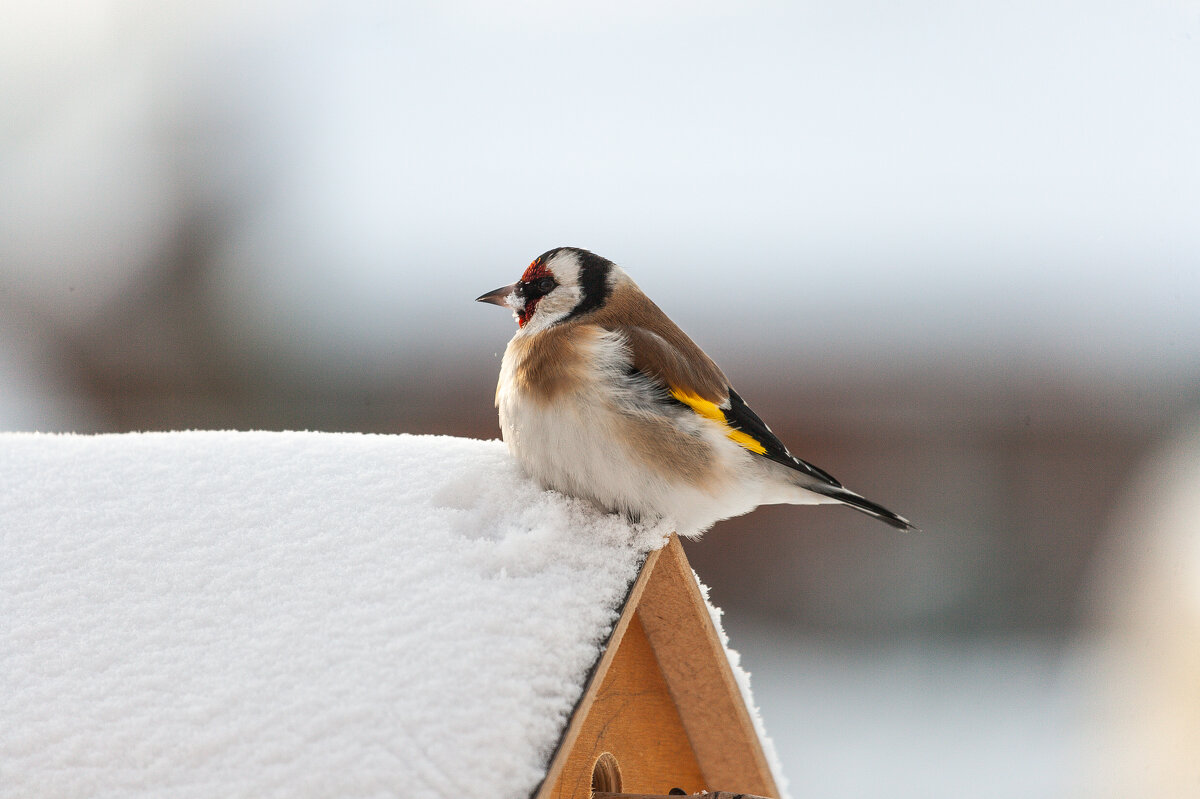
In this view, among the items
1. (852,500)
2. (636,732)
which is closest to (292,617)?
(636,732)

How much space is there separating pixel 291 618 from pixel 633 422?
704mm

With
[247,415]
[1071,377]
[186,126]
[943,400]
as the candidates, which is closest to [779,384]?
[943,400]

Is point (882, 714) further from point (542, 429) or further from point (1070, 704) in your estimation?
point (542, 429)

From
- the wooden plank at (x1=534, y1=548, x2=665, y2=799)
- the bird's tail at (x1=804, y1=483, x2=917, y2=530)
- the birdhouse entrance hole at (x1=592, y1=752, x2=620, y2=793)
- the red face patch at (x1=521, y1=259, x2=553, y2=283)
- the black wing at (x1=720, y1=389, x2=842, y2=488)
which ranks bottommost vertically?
the birdhouse entrance hole at (x1=592, y1=752, x2=620, y2=793)

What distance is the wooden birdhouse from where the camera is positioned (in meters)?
1.67

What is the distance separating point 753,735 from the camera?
1.89 m

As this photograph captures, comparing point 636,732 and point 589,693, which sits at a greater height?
point 589,693

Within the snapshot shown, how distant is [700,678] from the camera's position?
1851 millimetres

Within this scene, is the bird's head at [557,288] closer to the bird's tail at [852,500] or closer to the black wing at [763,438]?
the black wing at [763,438]

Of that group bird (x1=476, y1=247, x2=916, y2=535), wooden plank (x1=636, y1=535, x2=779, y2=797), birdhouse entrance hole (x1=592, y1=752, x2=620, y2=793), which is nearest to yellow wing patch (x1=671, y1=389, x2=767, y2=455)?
bird (x1=476, y1=247, x2=916, y2=535)

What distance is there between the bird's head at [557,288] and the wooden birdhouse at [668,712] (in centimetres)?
Answer: 62

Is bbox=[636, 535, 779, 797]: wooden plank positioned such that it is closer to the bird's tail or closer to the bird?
the bird

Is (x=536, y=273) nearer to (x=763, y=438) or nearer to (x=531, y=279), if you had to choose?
(x=531, y=279)

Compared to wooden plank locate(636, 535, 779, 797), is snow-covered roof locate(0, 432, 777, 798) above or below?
above
